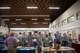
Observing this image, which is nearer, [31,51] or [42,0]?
[31,51]

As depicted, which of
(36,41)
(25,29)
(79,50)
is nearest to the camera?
(79,50)

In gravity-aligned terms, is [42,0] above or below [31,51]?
above

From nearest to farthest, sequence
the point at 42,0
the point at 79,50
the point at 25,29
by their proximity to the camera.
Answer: the point at 79,50
the point at 42,0
the point at 25,29

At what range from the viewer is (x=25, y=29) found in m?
40.5

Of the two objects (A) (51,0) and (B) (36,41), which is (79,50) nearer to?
(B) (36,41)

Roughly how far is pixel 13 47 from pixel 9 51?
0.26 meters

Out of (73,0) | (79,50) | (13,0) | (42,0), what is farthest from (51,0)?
(79,50)

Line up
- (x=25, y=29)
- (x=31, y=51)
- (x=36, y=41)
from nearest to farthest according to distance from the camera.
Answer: (x=31, y=51) → (x=36, y=41) → (x=25, y=29)

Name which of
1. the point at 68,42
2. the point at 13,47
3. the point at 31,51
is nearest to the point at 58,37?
the point at 68,42

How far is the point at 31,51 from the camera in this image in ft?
30.5

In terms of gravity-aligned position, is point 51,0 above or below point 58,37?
above

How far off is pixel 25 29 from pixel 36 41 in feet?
96.9

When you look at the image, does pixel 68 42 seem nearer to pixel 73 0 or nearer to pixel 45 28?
pixel 73 0

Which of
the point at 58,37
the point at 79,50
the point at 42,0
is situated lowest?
the point at 79,50
